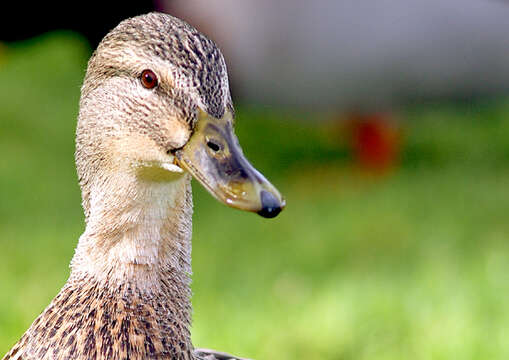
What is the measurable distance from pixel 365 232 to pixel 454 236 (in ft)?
1.12

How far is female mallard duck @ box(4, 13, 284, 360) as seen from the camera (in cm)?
128

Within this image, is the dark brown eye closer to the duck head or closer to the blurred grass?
the duck head

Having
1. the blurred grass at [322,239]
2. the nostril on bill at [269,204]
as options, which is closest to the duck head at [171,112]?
the nostril on bill at [269,204]

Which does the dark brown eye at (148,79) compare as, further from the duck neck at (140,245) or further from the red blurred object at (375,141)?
the red blurred object at (375,141)

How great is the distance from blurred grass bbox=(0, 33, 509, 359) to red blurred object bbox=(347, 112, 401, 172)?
8cm

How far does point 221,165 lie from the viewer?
4.18ft

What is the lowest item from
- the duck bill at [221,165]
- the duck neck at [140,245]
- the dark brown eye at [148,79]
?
the duck neck at [140,245]

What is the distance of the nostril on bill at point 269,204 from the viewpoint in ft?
4.00

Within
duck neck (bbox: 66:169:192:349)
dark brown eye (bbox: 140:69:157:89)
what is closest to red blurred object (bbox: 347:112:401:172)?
duck neck (bbox: 66:169:192:349)

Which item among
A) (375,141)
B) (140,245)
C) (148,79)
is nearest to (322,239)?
(375,141)

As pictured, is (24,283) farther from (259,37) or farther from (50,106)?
(50,106)

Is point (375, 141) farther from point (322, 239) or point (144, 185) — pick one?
point (144, 185)

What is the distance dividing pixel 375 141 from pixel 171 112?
3105mm

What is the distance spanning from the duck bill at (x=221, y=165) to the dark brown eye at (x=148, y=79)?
9 cm
